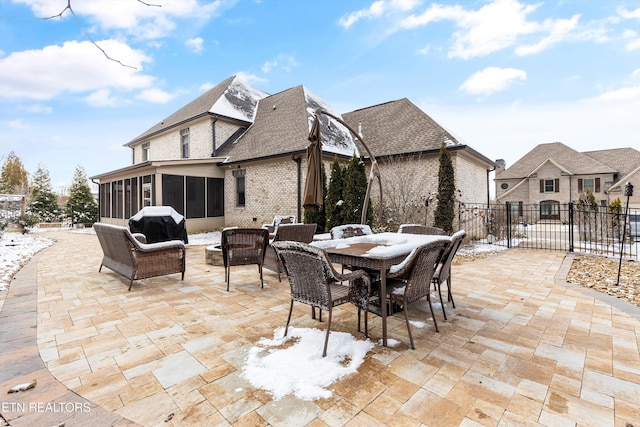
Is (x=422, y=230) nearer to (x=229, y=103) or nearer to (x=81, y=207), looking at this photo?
(x=229, y=103)

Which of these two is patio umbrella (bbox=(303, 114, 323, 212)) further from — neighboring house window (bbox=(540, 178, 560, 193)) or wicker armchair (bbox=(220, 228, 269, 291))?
neighboring house window (bbox=(540, 178, 560, 193))

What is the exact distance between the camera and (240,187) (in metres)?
13.5

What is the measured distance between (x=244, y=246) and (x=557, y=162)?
96.8 ft

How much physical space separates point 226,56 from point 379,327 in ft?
23.9

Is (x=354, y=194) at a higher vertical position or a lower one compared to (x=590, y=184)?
lower

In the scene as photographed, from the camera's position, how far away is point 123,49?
97.4 inches

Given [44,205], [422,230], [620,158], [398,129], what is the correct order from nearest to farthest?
[422,230]
[398,129]
[44,205]
[620,158]

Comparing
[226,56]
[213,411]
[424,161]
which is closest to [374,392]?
[213,411]

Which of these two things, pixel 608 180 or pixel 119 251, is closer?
pixel 119 251

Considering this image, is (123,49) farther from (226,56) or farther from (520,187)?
(520,187)

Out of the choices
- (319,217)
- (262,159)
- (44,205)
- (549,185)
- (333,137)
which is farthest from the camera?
(549,185)

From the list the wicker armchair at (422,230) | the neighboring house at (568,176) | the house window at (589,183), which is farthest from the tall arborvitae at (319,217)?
the house window at (589,183)

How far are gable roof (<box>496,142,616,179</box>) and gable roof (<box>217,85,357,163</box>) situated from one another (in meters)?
20.4

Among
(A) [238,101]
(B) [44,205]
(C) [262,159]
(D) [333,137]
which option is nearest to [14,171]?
(B) [44,205]
